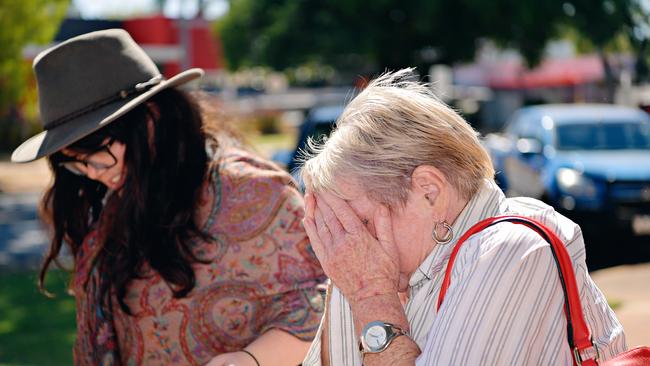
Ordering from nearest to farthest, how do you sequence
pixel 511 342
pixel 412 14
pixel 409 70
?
1. pixel 511 342
2. pixel 409 70
3. pixel 412 14

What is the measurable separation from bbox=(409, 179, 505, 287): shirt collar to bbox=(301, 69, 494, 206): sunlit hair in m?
0.02

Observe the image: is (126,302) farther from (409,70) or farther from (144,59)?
(409,70)

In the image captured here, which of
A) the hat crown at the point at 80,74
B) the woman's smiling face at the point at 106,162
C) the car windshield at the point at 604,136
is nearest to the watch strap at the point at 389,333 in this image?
the woman's smiling face at the point at 106,162

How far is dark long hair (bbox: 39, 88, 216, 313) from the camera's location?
258 centimetres

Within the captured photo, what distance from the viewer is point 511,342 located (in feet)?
5.36

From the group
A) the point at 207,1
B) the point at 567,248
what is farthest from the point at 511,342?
the point at 207,1

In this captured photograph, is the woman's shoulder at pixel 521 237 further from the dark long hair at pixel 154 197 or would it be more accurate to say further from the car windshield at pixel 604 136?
the car windshield at pixel 604 136

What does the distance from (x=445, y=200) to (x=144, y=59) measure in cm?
135

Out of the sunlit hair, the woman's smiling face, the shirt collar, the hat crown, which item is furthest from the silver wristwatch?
the hat crown

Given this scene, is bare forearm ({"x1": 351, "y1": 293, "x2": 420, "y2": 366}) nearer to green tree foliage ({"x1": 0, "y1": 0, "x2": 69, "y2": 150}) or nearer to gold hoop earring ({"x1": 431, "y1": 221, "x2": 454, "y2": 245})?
gold hoop earring ({"x1": 431, "y1": 221, "x2": 454, "y2": 245})

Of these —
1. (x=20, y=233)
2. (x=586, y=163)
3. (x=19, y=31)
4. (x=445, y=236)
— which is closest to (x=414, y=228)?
(x=445, y=236)

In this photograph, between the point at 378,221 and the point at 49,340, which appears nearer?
the point at 378,221

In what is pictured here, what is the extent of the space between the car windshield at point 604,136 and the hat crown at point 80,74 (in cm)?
857

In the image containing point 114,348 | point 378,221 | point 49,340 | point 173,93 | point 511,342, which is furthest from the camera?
point 49,340
